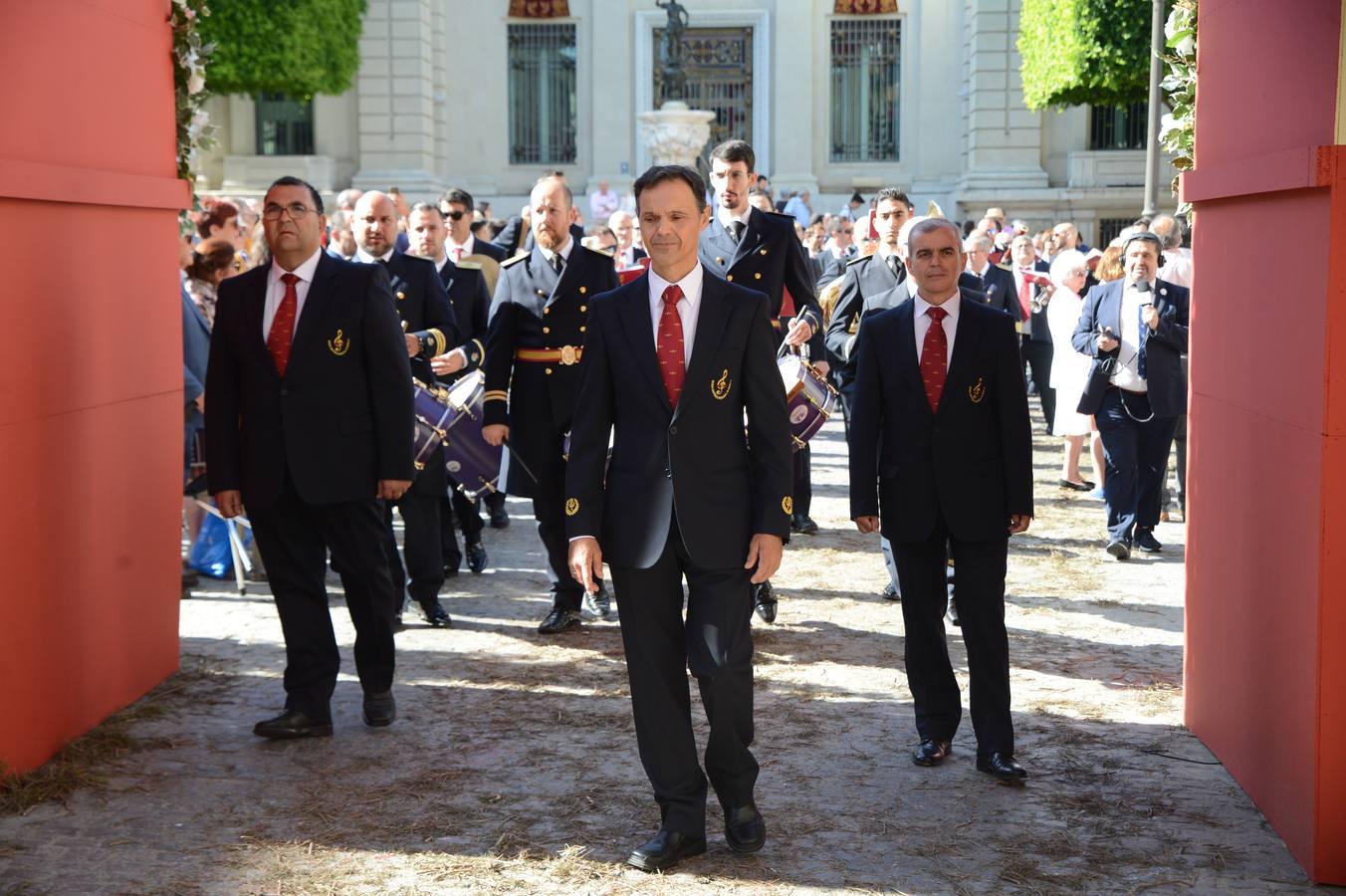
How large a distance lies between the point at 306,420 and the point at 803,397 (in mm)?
2984

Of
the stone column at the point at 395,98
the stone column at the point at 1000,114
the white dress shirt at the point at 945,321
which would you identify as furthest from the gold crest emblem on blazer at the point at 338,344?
the stone column at the point at 395,98

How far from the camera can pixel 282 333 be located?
6301mm

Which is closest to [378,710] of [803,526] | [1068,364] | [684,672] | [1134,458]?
[684,672]

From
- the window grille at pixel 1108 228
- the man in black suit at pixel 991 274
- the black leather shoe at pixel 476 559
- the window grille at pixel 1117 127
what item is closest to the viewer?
the black leather shoe at pixel 476 559

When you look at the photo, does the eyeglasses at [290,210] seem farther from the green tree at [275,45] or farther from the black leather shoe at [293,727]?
the green tree at [275,45]

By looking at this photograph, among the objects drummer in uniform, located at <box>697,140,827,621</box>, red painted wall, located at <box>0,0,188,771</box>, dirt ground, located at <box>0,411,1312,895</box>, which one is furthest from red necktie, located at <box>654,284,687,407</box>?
drummer in uniform, located at <box>697,140,827,621</box>

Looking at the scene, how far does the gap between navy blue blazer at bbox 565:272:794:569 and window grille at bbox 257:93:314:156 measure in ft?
98.6

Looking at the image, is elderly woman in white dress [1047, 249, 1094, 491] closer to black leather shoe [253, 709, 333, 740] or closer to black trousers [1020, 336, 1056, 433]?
black trousers [1020, 336, 1056, 433]

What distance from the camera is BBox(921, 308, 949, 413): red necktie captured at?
5.96 meters

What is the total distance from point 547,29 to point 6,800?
30.7 metres

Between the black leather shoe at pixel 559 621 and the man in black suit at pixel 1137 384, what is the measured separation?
3774mm

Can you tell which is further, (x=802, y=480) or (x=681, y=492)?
(x=802, y=480)

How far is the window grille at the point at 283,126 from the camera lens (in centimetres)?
3356

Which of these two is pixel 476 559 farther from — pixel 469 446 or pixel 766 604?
pixel 766 604
